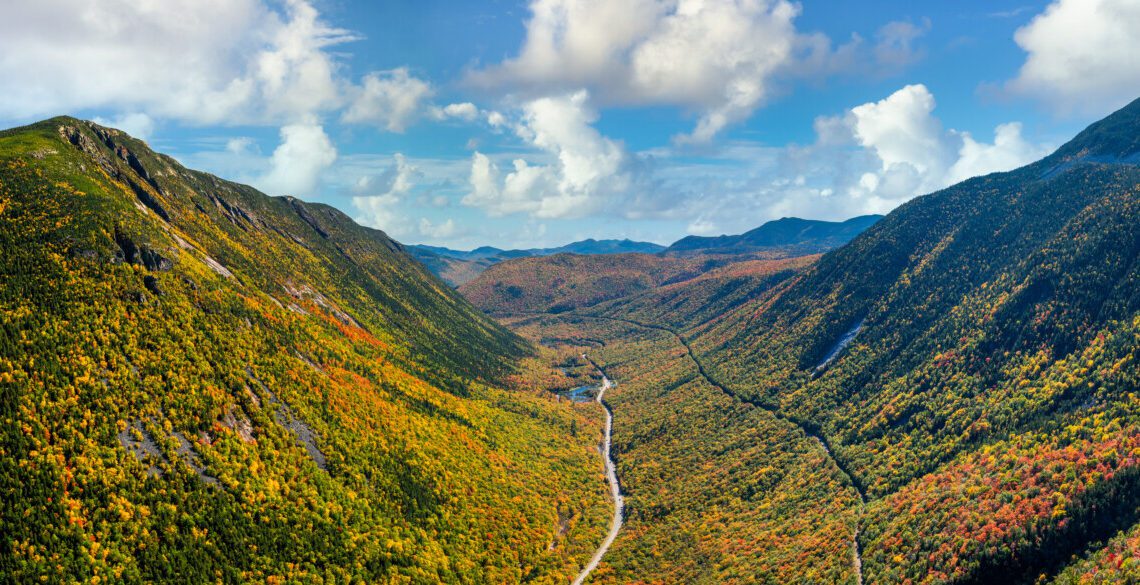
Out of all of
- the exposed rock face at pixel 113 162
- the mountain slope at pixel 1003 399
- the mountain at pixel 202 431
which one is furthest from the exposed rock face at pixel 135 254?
the mountain slope at pixel 1003 399

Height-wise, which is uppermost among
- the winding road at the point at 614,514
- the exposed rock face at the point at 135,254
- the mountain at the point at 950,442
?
the exposed rock face at the point at 135,254

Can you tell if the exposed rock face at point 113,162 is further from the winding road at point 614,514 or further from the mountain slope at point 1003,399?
the mountain slope at point 1003,399

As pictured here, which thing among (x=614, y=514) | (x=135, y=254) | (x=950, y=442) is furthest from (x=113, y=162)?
(x=950, y=442)

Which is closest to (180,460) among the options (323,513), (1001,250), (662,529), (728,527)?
(323,513)

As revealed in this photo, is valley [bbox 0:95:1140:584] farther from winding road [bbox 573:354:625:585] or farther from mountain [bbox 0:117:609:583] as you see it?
winding road [bbox 573:354:625:585]

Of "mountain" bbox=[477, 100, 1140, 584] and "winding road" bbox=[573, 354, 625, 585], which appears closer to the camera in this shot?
"mountain" bbox=[477, 100, 1140, 584]

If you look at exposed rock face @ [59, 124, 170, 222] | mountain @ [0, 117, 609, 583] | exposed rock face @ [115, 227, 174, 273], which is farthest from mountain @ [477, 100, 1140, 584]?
exposed rock face @ [59, 124, 170, 222]
